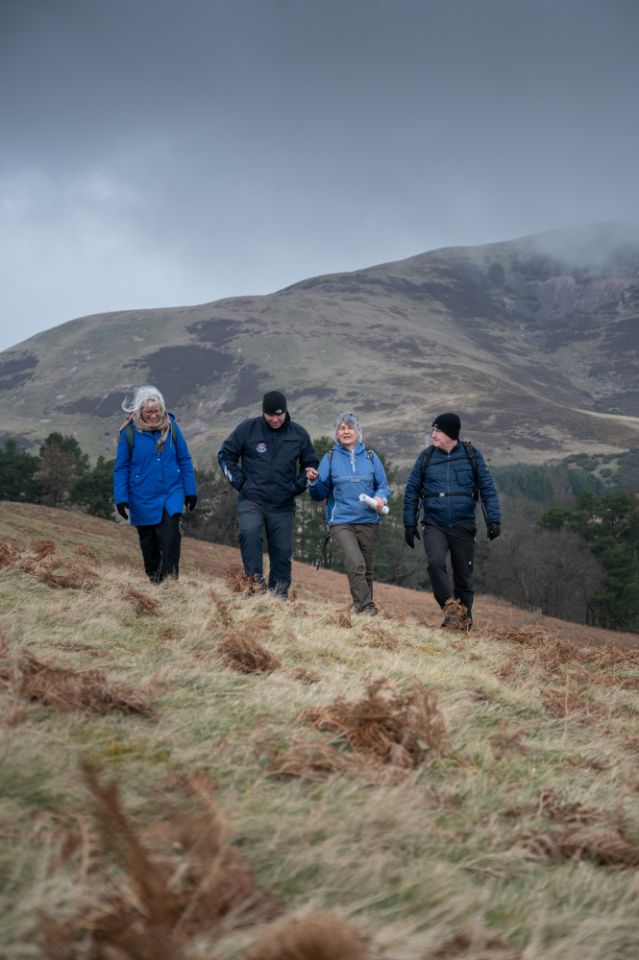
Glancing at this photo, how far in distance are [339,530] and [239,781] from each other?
595 cm

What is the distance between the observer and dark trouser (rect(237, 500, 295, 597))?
7.94m

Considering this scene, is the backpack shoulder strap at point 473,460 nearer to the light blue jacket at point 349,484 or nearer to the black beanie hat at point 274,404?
the light blue jacket at point 349,484

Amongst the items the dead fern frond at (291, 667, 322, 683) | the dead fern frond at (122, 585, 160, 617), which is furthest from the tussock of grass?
the dead fern frond at (122, 585, 160, 617)

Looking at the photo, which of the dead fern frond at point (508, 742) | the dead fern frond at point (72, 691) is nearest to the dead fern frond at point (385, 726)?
the dead fern frond at point (508, 742)

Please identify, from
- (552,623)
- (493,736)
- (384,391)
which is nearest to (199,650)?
(493,736)

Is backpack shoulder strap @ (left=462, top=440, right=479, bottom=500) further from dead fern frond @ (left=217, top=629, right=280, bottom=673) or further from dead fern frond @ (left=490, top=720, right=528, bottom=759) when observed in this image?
dead fern frond @ (left=490, top=720, right=528, bottom=759)

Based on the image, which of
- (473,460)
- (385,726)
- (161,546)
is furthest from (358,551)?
(385,726)

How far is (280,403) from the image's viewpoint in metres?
7.95

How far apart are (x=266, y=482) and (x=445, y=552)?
237cm

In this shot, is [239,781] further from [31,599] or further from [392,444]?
[392,444]

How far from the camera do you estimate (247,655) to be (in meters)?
4.09

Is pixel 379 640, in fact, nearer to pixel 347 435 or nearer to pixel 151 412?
pixel 347 435

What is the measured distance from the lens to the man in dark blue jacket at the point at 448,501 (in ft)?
27.6

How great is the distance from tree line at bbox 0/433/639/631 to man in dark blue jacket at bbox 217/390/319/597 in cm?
3304
